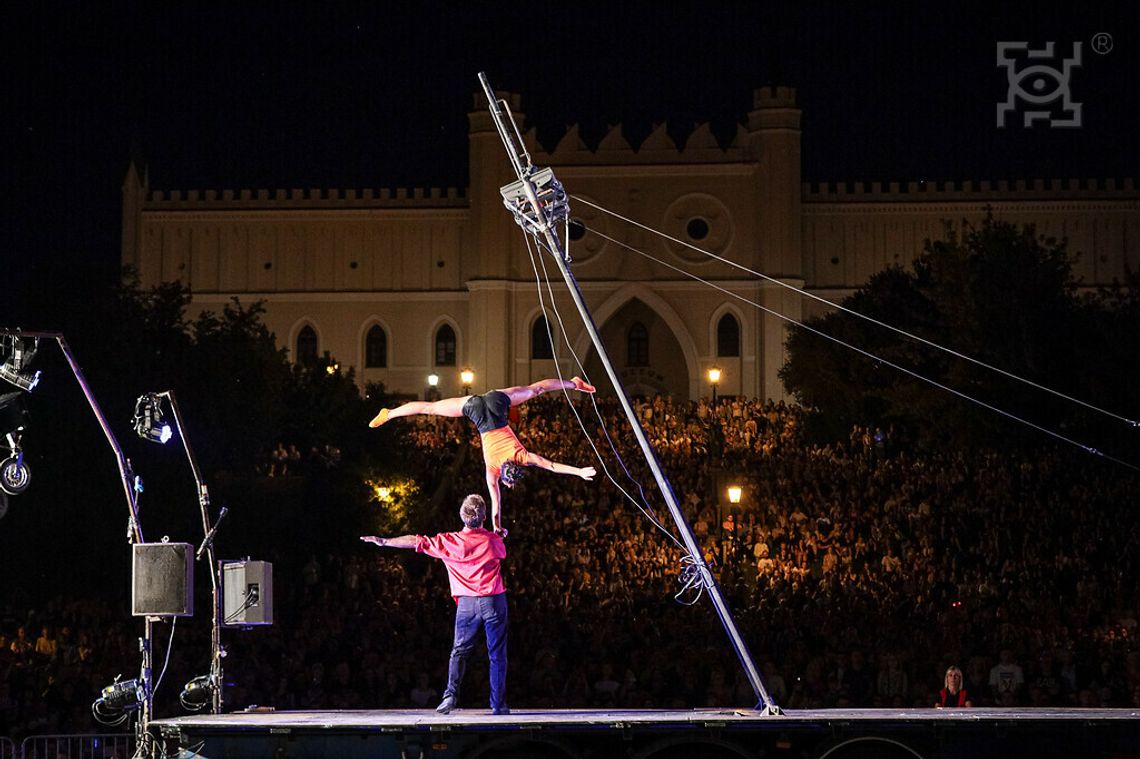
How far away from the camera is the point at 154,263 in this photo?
6825cm

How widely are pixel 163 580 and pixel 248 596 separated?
0.93 m

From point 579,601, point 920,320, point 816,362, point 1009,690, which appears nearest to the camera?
point 1009,690

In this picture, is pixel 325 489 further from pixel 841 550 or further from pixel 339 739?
pixel 339 739

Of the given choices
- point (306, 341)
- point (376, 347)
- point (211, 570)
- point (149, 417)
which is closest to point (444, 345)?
point (376, 347)

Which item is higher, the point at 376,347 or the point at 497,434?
the point at 376,347

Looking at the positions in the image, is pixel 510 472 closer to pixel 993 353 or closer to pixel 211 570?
pixel 211 570

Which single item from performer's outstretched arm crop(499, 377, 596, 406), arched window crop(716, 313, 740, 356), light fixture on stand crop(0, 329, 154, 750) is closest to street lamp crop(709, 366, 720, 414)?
arched window crop(716, 313, 740, 356)

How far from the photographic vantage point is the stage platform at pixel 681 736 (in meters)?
12.4

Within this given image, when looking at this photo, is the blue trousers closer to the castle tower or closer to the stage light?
the stage light

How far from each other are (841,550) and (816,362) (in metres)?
24.2

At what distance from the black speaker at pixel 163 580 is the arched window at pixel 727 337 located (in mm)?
52752

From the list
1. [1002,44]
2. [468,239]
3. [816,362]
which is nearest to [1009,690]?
[1002,44]

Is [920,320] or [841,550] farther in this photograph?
[920,320]

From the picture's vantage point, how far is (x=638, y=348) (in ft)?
225
